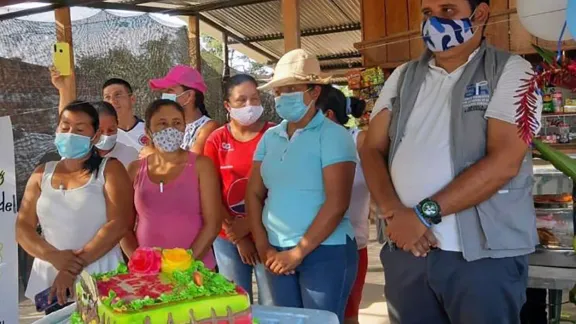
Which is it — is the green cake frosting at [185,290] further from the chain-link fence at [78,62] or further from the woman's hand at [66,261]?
the chain-link fence at [78,62]

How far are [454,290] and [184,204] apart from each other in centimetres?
112

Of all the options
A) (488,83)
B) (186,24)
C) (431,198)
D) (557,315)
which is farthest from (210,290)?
(186,24)

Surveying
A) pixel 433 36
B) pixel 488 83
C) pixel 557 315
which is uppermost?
pixel 433 36

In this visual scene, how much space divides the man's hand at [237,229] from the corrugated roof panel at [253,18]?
3784 mm

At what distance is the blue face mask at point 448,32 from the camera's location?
178 centimetres

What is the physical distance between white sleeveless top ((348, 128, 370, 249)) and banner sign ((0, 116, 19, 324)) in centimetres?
140

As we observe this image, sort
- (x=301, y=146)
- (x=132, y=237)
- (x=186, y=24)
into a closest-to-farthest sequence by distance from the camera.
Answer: (x=301, y=146)
(x=132, y=237)
(x=186, y=24)

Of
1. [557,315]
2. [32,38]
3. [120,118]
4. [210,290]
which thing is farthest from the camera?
[32,38]

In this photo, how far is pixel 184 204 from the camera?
2.36 m

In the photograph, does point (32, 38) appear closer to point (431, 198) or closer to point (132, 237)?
point (132, 237)

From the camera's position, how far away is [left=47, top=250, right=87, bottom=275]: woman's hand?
7.30ft

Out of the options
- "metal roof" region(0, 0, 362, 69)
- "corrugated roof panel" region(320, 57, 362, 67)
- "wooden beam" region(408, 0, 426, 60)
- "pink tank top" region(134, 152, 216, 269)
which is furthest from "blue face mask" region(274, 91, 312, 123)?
"corrugated roof panel" region(320, 57, 362, 67)

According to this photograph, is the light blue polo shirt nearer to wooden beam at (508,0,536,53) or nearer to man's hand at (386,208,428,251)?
man's hand at (386,208,428,251)

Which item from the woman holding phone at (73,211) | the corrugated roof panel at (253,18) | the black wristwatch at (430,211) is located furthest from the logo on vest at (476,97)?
the corrugated roof panel at (253,18)
